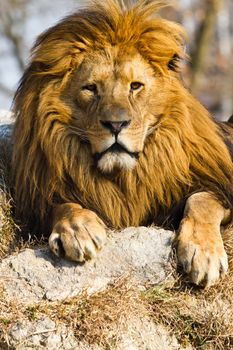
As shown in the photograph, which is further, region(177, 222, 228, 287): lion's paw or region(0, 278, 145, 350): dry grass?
region(177, 222, 228, 287): lion's paw

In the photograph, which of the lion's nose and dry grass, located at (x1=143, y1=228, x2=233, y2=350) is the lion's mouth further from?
dry grass, located at (x1=143, y1=228, x2=233, y2=350)

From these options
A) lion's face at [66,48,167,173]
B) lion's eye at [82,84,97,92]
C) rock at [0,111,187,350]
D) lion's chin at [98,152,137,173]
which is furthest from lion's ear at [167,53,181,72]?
rock at [0,111,187,350]

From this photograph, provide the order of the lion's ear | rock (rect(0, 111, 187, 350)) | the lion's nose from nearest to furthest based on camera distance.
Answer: rock (rect(0, 111, 187, 350))
the lion's nose
the lion's ear

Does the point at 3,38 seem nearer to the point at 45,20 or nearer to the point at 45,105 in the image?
the point at 45,20

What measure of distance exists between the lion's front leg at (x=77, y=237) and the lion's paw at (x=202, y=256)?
36 cm

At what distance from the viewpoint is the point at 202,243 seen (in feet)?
17.3

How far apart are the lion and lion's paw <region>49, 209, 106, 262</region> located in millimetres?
252

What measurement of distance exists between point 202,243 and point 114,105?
761 millimetres

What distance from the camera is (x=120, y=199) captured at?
227 inches

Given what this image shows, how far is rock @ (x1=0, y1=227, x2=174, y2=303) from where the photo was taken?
5.19m

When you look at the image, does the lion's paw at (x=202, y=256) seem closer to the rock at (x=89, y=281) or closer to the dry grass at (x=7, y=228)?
the rock at (x=89, y=281)

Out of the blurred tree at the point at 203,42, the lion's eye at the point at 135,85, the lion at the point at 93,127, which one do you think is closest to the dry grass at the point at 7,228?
the lion at the point at 93,127

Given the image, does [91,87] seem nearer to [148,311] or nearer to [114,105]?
[114,105]

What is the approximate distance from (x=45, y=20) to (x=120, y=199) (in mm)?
15139
